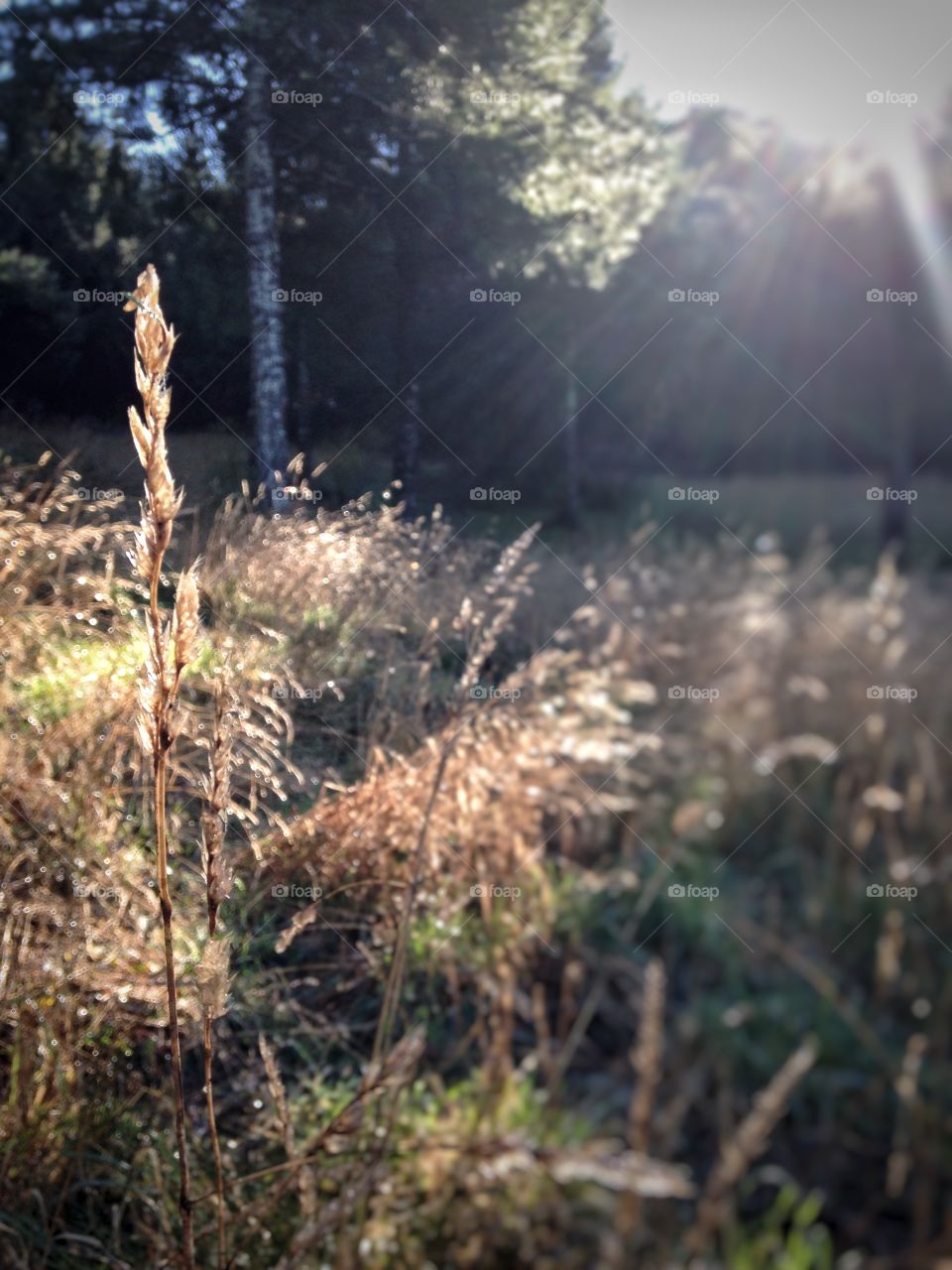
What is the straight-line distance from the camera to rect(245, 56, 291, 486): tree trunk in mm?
5348

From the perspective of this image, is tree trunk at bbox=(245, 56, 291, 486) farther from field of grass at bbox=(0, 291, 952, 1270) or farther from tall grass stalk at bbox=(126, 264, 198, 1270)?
tall grass stalk at bbox=(126, 264, 198, 1270)

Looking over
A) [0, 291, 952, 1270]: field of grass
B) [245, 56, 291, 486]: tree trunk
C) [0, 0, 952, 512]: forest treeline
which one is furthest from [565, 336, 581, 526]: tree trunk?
[0, 291, 952, 1270]: field of grass

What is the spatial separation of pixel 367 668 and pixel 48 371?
4.79 metres

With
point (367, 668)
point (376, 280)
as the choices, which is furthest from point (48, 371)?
point (367, 668)

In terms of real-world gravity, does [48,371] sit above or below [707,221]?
below

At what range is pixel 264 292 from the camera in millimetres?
5727

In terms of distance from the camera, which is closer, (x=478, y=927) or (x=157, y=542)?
(x=157, y=542)

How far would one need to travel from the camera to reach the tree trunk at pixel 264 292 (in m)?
5.35

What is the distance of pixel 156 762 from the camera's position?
3.35 feet

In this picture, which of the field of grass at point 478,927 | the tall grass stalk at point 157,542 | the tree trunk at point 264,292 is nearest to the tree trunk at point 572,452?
the tree trunk at point 264,292

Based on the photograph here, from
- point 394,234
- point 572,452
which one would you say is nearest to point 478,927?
point 394,234

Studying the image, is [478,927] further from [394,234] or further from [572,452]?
[572,452]

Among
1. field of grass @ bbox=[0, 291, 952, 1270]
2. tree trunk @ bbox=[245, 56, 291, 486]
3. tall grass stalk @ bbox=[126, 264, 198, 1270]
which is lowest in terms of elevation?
field of grass @ bbox=[0, 291, 952, 1270]

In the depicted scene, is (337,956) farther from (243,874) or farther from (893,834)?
(893,834)
